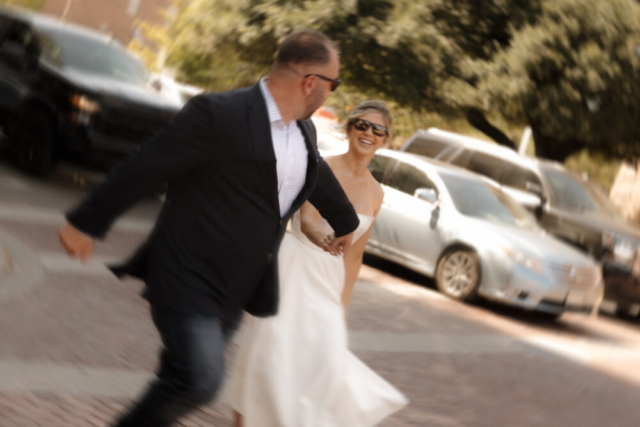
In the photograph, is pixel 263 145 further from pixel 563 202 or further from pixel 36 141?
pixel 563 202

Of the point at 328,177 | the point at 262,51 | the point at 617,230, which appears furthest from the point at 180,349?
the point at 262,51

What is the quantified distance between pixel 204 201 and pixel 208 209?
0.03 meters

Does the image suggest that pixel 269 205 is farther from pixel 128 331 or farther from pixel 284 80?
pixel 128 331

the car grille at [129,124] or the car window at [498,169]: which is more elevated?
the car window at [498,169]

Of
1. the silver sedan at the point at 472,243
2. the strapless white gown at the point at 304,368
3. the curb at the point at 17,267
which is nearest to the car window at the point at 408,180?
the silver sedan at the point at 472,243

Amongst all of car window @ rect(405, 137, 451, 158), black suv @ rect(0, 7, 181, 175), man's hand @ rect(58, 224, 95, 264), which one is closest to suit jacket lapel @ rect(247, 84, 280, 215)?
man's hand @ rect(58, 224, 95, 264)

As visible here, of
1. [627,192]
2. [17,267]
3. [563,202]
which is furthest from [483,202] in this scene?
[627,192]

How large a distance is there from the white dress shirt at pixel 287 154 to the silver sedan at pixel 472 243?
766 centimetres

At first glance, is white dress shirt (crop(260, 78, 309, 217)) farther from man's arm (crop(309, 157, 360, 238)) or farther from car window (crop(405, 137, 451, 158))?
car window (crop(405, 137, 451, 158))

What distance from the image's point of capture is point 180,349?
2840 millimetres

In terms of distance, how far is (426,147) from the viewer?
48.0 feet

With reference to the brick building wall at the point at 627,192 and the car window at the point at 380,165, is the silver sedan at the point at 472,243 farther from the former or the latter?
the brick building wall at the point at 627,192

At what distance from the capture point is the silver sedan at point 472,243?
414 inches

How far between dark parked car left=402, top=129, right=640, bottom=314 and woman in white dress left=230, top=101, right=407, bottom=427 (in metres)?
9.58
